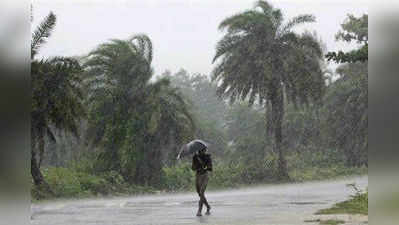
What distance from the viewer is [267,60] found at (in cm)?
2109

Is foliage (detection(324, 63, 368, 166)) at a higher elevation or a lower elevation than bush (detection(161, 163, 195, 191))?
higher

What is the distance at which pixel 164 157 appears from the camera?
2127 cm

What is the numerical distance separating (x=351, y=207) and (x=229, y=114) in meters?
7.66

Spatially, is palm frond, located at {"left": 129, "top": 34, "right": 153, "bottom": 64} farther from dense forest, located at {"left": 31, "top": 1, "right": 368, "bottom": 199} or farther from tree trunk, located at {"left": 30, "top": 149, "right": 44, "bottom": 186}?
tree trunk, located at {"left": 30, "top": 149, "right": 44, "bottom": 186}

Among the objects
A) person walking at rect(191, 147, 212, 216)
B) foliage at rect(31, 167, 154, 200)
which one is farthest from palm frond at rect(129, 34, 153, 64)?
person walking at rect(191, 147, 212, 216)

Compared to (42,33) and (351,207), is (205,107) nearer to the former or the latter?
(42,33)

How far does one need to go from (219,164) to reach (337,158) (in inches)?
150

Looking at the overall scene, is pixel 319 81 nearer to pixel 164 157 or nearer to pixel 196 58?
pixel 196 58

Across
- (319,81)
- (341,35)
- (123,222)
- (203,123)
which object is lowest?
(123,222)

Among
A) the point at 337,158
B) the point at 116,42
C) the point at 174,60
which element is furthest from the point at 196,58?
the point at 337,158

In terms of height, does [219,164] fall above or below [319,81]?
below

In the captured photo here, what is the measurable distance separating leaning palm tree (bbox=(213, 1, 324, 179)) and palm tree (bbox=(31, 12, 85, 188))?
4.82m

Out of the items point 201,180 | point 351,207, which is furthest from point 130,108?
point 351,207

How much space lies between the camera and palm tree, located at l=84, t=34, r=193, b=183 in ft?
67.9
